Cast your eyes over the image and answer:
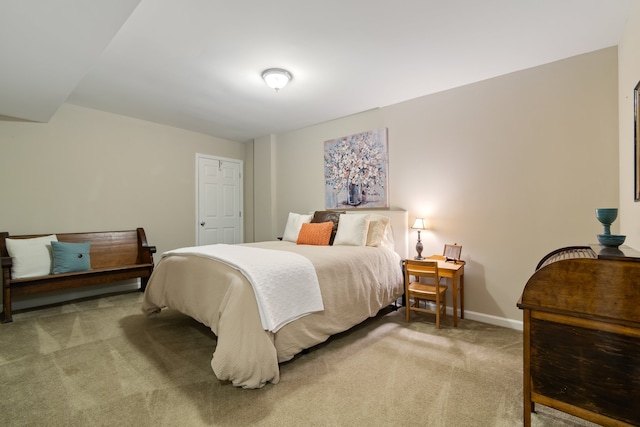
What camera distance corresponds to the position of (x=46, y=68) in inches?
87.9

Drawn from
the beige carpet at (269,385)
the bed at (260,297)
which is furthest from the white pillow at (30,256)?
the bed at (260,297)

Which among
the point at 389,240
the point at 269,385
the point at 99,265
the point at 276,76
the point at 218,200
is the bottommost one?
the point at 269,385

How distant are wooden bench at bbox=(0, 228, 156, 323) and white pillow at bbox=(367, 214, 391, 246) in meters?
2.91

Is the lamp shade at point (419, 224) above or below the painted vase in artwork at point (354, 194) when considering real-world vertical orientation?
below

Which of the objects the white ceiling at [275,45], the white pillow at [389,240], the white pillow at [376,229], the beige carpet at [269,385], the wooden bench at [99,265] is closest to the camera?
the beige carpet at [269,385]

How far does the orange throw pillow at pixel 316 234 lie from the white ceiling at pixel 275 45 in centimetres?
151

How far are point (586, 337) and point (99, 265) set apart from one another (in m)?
4.74

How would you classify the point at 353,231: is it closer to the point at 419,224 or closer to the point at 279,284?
the point at 419,224

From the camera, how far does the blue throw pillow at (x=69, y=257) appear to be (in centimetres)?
322

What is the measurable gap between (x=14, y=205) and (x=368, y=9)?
4261mm

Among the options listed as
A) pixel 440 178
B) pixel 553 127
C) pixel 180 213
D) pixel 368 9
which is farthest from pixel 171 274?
pixel 553 127

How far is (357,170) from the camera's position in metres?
3.88

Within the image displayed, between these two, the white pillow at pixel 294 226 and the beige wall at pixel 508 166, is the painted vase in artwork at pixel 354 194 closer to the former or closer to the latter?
the beige wall at pixel 508 166

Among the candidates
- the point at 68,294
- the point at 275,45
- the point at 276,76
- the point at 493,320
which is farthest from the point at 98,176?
the point at 493,320
